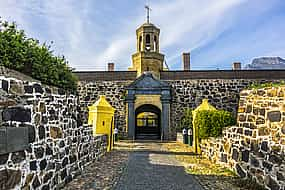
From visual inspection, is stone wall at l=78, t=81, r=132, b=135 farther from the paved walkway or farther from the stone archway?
the paved walkway

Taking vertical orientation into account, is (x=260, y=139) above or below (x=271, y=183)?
above

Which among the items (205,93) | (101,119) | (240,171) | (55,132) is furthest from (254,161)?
(205,93)

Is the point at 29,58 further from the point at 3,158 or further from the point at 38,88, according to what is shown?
the point at 3,158

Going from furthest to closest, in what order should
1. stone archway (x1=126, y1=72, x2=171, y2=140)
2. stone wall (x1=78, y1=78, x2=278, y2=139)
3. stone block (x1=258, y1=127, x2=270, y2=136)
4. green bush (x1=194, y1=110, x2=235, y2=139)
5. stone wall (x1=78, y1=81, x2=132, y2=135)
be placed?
stone wall (x1=78, y1=81, x2=132, y2=135) < stone wall (x1=78, y1=78, x2=278, y2=139) < stone archway (x1=126, y1=72, x2=171, y2=140) < green bush (x1=194, y1=110, x2=235, y2=139) < stone block (x1=258, y1=127, x2=270, y2=136)

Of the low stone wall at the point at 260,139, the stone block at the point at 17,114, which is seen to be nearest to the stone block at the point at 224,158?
the low stone wall at the point at 260,139

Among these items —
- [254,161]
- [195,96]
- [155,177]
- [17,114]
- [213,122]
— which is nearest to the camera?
[17,114]

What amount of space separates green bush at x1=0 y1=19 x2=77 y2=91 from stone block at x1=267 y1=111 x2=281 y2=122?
15.5 feet

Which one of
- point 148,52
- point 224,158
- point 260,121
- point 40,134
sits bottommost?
point 224,158

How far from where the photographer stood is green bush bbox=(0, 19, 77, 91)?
520cm

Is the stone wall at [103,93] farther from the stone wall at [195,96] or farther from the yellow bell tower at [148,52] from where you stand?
the yellow bell tower at [148,52]

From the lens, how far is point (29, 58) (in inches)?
225

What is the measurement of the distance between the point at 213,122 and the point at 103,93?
10.4 m

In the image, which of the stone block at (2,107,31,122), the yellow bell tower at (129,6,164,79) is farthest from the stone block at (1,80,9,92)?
the yellow bell tower at (129,6,164,79)

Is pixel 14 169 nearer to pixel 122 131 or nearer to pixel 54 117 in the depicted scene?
pixel 54 117
